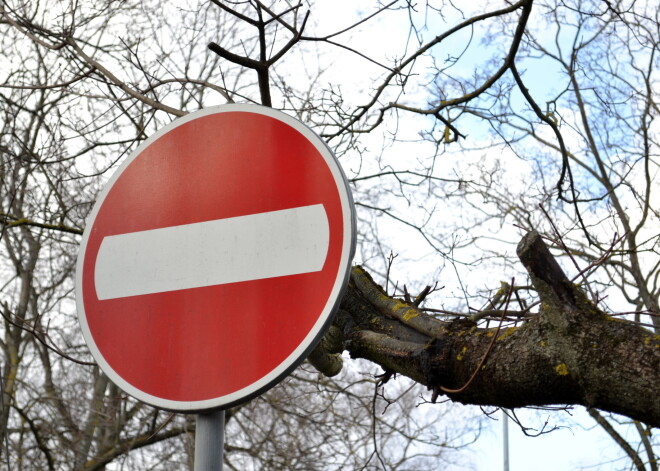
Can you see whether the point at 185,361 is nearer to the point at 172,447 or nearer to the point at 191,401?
the point at 191,401

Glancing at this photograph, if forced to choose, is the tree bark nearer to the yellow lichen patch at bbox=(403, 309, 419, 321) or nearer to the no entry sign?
the yellow lichen patch at bbox=(403, 309, 419, 321)

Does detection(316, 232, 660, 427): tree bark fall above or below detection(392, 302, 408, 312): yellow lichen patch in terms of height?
below

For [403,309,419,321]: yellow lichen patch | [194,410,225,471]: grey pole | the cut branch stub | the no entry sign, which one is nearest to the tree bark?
the cut branch stub

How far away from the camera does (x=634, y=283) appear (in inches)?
320

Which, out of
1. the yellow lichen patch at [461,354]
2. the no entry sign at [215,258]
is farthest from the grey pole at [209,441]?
the yellow lichen patch at [461,354]

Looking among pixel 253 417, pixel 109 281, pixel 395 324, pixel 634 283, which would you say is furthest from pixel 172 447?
pixel 109 281

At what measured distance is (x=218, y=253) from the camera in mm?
1504

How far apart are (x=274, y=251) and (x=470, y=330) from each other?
956mm

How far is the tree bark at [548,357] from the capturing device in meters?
1.75

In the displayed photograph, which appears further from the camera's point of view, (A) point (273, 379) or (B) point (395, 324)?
(B) point (395, 324)

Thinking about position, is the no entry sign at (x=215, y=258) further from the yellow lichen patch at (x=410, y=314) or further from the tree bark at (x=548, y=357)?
the yellow lichen patch at (x=410, y=314)

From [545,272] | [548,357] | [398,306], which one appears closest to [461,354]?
[548,357]

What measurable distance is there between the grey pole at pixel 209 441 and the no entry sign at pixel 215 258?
0.03 meters

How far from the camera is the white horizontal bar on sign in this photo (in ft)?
4.76
